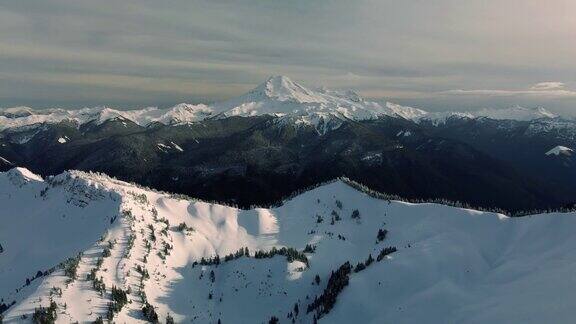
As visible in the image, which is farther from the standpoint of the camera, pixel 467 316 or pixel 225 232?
pixel 225 232

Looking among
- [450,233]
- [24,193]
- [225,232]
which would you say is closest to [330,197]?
[225,232]

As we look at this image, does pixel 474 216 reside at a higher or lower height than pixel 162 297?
higher

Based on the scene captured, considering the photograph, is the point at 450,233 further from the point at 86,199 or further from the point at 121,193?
the point at 86,199

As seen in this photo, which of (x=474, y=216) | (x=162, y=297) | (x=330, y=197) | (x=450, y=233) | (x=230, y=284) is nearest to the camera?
(x=162, y=297)

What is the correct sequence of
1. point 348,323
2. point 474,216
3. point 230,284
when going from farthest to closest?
point 474,216 → point 230,284 → point 348,323

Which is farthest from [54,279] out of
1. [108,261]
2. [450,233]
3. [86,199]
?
[450,233]

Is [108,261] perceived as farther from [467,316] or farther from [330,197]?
[330,197]
